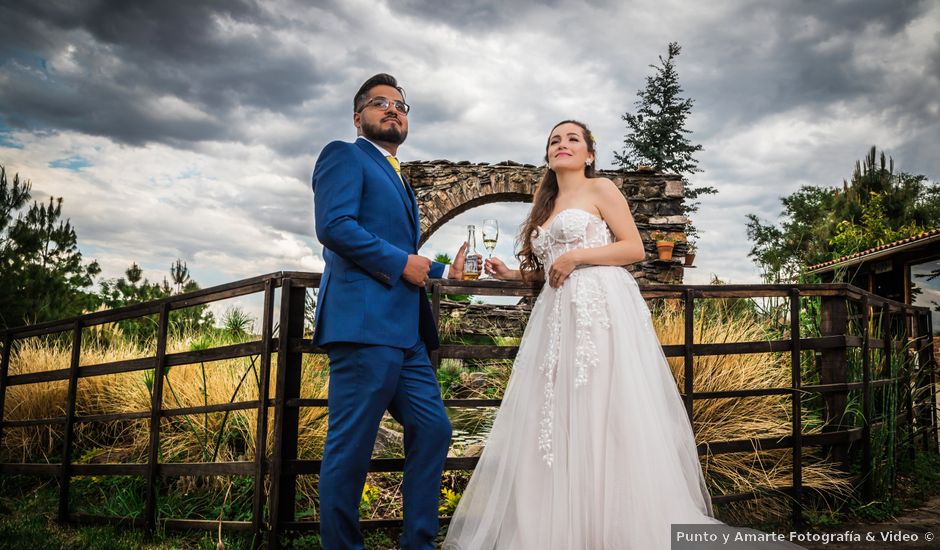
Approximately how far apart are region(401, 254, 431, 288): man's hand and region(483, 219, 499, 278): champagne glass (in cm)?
57

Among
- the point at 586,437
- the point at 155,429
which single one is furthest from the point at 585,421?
the point at 155,429

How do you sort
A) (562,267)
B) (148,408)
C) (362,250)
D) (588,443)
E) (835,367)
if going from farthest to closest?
(148,408), (835,367), (562,267), (588,443), (362,250)

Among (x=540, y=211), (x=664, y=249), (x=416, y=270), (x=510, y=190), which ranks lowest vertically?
(x=416, y=270)

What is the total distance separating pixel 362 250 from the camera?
2.37 m

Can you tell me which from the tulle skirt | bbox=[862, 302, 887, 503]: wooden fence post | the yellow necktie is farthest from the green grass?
bbox=[862, 302, 887, 503]: wooden fence post

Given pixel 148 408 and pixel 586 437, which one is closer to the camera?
pixel 586 437

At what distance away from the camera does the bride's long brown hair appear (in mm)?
3242

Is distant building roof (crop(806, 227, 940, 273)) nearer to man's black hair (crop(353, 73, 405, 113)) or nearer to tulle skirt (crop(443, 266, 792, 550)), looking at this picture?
tulle skirt (crop(443, 266, 792, 550))

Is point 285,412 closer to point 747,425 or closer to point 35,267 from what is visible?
point 747,425

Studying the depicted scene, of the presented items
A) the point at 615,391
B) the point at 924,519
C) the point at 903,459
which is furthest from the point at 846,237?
the point at 615,391

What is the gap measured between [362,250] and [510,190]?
29.0ft

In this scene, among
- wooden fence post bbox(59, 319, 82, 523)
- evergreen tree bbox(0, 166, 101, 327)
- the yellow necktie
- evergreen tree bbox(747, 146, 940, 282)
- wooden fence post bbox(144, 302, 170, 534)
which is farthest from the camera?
evergreen tree bbox(747, 146, 940, 282)

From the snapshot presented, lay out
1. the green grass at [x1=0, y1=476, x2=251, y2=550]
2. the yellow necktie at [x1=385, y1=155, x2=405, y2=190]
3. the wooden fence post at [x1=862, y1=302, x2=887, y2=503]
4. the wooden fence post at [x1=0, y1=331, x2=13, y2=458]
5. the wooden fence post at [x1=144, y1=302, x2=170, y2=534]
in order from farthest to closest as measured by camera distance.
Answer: the wooden fence post at [x1=0, y1=331, x2=13, y2=458]
the wooden fence post at [x1=862, y1=302, x2=887, y2=503]
the wooden fence post at [x1=144, y1=302, x2=170, y2=534]
the green grass at [x1=0, y1=476, x2=251, y2=550]
the yellow necktie at [x1=385, y1=155, x2=405, y2=190]

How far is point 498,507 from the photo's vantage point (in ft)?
9.10
